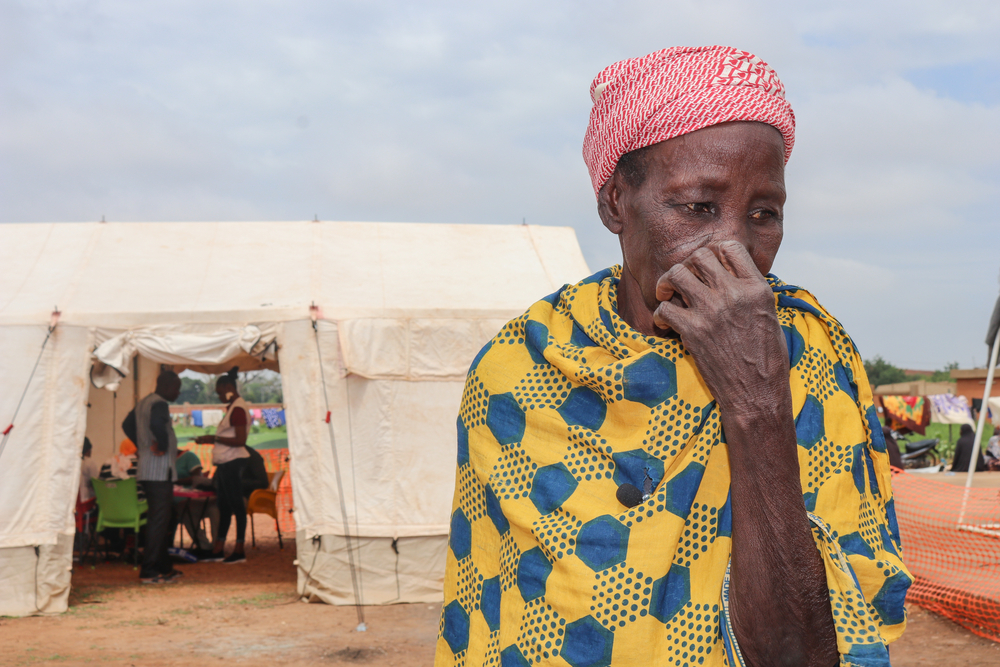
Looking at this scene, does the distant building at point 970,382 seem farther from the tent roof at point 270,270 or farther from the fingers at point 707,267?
the fingers at point 707,267

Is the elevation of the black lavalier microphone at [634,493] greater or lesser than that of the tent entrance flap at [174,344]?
lesser

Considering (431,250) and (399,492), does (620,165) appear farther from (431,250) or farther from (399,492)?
(431,250)

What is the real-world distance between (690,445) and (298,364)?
22.5ft

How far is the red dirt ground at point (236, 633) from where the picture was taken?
6250 mm

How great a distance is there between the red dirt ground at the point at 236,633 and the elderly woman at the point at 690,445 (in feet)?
18.0

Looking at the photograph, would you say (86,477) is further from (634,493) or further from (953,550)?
(634,493)

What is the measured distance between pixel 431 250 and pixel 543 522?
7712 millimetres

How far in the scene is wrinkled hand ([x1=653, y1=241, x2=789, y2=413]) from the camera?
998mm

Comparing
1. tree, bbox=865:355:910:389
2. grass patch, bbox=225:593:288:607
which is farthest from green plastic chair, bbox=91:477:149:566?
tree, bbox=865:355:910:389

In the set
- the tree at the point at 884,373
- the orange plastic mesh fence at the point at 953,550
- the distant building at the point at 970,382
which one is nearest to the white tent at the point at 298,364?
the orange plastic mesh fence at the point at 953,550

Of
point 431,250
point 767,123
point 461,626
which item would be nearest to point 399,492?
point 431,250

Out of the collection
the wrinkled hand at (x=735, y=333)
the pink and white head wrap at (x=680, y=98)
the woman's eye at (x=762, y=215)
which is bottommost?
the wrinkled hand at (x=735, y=333)

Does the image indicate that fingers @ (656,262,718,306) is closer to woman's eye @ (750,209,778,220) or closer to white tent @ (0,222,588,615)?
→ woman's eye @ (750,209,778,220)

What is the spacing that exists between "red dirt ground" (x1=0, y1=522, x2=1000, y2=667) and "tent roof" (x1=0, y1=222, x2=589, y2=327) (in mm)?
2775
